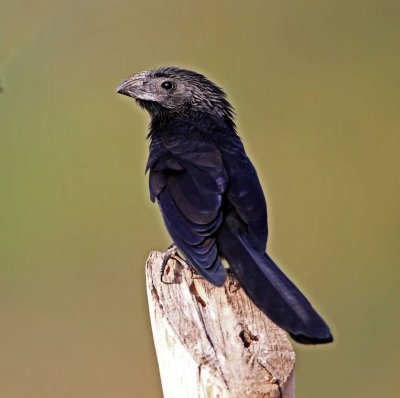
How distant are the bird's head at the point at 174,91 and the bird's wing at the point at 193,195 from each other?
0.45 meters

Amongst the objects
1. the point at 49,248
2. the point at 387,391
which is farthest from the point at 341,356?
the point at 49,248

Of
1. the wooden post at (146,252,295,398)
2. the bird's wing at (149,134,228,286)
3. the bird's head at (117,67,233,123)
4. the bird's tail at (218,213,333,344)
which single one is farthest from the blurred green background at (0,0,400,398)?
the wooden post at (146,252,295,398)

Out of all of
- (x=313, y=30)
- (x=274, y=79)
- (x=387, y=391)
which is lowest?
(x=387, y=391)

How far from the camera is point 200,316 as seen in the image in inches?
149

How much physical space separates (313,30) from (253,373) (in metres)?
7.25

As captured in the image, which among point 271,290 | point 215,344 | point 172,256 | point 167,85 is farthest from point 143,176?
point 215,344

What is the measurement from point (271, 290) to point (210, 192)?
3.30 ft

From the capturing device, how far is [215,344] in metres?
3.51

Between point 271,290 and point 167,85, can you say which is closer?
point 271,290

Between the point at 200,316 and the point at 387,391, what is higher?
the point at 200,316

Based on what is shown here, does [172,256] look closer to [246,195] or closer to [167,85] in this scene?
[246,195]

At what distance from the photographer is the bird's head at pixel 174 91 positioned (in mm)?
5566

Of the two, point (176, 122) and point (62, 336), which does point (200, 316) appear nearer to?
point (176, 122)

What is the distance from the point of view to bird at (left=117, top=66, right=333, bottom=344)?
3.61m
